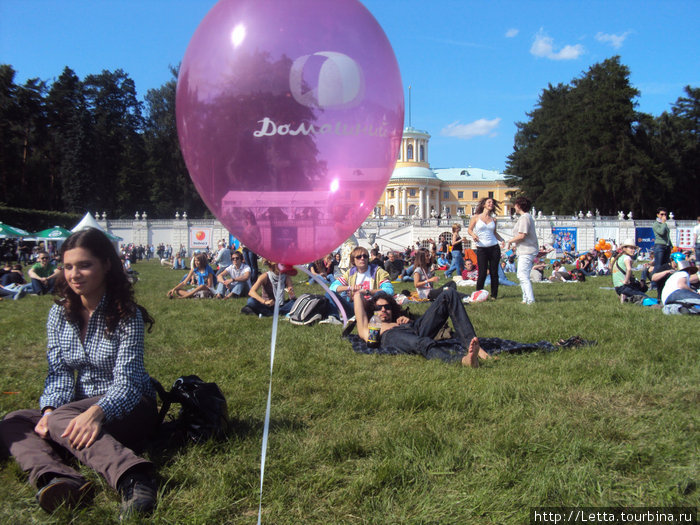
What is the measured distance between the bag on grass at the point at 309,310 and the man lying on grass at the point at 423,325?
1488 millimetres

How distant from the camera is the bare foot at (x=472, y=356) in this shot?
3.87 meters

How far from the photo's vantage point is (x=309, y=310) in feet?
21.2

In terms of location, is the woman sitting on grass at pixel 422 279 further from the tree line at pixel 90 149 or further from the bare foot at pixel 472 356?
the tree line at pixel 90 149

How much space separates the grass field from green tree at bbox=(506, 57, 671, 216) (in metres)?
41.8

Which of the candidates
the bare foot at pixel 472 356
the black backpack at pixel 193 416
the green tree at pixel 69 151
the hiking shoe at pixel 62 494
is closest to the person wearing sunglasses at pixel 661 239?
the bare foot at pixel 472 356

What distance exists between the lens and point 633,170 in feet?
134

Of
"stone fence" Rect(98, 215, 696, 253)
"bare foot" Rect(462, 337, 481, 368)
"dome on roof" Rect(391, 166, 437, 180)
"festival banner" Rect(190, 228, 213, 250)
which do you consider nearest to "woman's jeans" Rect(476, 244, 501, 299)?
"bare foot" Rect(462, 337, 481, 368)

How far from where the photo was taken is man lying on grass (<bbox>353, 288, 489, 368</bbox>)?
429cm

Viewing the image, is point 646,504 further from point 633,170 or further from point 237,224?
point 633,170

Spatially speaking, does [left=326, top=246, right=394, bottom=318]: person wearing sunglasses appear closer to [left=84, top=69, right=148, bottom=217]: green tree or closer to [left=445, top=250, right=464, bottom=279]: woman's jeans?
[left=445, top=250, right=464, bottom=279]: woman's jeans

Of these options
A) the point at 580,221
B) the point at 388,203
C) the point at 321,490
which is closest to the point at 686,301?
the point at 321,490

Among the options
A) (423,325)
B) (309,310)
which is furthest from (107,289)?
(309,310)

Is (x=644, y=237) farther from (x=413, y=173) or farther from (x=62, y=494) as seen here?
(x=413, y=173)

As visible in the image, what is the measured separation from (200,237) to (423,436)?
36.2 metres
